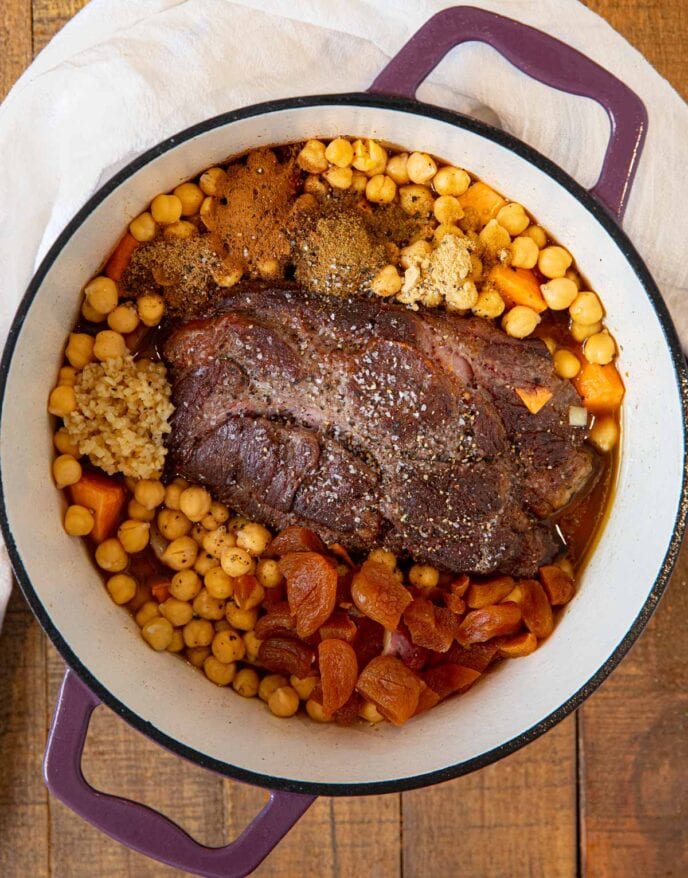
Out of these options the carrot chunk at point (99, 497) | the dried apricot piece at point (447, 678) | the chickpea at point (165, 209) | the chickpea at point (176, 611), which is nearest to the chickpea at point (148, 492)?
the carrot chunk at point (99, 497)

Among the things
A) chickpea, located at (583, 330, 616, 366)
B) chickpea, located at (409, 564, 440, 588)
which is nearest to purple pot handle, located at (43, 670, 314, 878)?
chickpea, located at (409, 564, 440, 588)

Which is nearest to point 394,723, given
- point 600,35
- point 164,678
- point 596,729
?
point 164,678

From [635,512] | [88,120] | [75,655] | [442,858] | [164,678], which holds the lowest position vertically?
[442,858]

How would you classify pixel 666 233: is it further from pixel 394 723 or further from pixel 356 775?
pixel 356 775

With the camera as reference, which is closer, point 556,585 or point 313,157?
point 313,157

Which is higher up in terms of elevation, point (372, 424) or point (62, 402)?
point (372, 424)

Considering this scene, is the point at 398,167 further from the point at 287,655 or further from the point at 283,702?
the point at 283,702

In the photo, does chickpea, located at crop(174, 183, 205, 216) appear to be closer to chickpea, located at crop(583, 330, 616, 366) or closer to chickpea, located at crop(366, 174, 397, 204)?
chickpea, located at crop(366, 174, 397, 204)

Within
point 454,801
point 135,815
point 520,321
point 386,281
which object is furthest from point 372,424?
point 454,801
